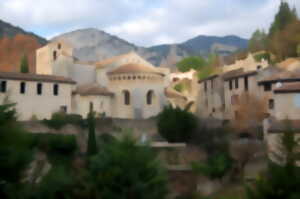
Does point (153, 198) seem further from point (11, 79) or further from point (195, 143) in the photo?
point (11, 79)

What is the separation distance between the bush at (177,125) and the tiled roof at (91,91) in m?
10.5

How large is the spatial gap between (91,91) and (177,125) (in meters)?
Result: 12.2

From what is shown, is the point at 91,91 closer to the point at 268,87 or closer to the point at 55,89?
the point at 55,89

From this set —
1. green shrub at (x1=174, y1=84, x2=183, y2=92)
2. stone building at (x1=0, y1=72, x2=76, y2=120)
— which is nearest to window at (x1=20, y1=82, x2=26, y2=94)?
stone building at (x1=0, y1=72, x2=76, y2=120)

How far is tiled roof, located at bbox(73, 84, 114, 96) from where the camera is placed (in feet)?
142

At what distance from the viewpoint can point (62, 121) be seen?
36.4 m

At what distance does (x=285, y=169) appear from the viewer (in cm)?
1386

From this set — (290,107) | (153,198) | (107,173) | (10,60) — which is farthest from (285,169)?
(10,60)

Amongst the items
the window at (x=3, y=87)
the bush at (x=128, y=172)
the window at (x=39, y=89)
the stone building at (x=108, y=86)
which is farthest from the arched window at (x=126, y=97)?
the bush at (x=128, y=172)

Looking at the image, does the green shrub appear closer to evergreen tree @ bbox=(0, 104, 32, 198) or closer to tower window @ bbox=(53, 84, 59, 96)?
tower window @ bbox=(53, 84, 59, 96)

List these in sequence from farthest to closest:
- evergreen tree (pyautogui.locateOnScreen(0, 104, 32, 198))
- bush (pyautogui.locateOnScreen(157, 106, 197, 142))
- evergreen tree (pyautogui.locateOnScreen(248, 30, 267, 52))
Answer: evergreen tree (pyautogui.locateOnScreen(248, 30, 267, 52)), bush (pyautogui.locateOnScreen(157, 106, 197, 142)), evergreen tree (pyautogui.locateOnScreen(0, 104, 32, 198))

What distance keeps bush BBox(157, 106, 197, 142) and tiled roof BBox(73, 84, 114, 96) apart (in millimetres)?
10503

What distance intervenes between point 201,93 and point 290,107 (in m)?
20.1

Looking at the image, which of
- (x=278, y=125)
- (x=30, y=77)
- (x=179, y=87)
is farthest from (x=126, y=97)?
(x=179, y=87)
